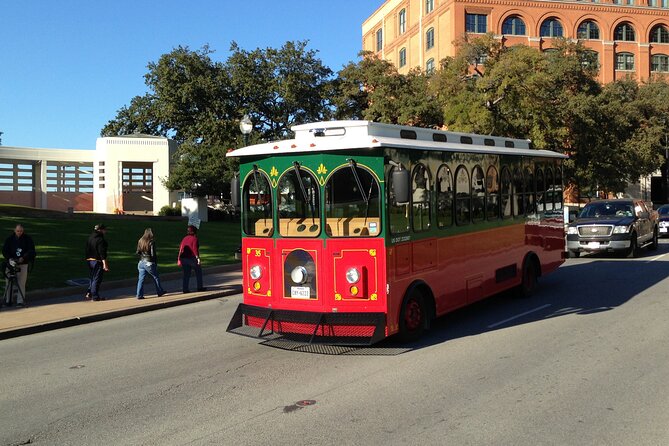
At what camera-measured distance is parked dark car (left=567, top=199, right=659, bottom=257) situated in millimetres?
19406

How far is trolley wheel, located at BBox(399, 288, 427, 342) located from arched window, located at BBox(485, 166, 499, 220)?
2779 millimetres

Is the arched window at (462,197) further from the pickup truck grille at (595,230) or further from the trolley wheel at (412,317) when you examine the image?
the pickup truck grille at (595,230)

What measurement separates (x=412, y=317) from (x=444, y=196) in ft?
6.38

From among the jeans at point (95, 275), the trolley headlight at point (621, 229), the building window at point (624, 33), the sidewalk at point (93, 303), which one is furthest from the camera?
the building window at point (624, 33)

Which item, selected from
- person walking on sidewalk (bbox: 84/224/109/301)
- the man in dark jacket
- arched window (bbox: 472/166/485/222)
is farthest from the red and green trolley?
the man in dark jacket

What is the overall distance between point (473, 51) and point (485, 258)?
88.5 feet

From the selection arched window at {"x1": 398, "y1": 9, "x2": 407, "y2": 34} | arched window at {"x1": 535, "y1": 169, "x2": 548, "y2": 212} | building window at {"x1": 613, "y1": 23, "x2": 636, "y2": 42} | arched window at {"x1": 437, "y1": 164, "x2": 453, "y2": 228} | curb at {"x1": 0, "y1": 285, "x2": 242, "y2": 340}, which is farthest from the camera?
arched window at {"x1": 398, "y1": 9, "x2": 407, "y2": 34}

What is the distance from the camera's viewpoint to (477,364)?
7.49 metres

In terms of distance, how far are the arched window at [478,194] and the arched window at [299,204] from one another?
10.8 feet

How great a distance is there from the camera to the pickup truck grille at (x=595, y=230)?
19547 millimetres

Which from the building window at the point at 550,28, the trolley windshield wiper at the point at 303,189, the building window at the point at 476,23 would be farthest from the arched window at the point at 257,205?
the building window at the point at 550,28

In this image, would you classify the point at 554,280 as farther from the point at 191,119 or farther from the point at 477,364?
the point at 191,119

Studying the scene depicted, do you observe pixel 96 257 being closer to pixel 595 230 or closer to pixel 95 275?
pixel 95 275

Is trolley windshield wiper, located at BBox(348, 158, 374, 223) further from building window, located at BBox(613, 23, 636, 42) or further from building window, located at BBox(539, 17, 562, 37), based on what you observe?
building window, located at BBox(613, 23, 636, 42)
